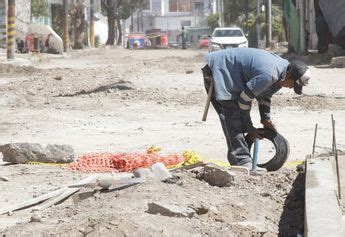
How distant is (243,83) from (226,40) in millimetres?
34459

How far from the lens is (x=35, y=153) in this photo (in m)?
9.90

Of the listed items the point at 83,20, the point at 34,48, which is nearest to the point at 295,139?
the point at 34,48

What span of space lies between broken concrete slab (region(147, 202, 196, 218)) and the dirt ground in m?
0.06

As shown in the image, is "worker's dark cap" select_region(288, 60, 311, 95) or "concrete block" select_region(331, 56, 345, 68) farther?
"concrete block" select_region(331, 56, 345, 68)

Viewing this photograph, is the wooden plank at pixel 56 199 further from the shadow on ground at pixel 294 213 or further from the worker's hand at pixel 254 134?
the worker's hand at pixel 254 134

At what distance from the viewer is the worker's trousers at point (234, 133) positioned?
29.2 feet

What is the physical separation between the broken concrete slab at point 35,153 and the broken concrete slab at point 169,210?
4024mm

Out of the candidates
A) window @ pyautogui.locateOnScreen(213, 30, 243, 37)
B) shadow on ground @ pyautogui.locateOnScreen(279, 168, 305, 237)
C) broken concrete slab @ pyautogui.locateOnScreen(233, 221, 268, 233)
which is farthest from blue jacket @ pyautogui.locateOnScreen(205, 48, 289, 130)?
window @ pyautogui.locateOnScreen(213, 30, 243, 37)

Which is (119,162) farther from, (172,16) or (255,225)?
(172,16)

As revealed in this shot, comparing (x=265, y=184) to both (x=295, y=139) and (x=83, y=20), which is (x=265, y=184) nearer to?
(x=295, y=139)

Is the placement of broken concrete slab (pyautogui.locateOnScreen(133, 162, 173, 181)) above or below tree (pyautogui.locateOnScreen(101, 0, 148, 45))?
below

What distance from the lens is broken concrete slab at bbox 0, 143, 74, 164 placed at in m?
9.86

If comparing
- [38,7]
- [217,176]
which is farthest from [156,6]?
[217,176]

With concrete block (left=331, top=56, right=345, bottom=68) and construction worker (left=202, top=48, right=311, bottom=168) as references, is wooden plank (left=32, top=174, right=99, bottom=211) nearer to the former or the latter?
construction worker (left=202, top=48, right=311, bottom=168)
